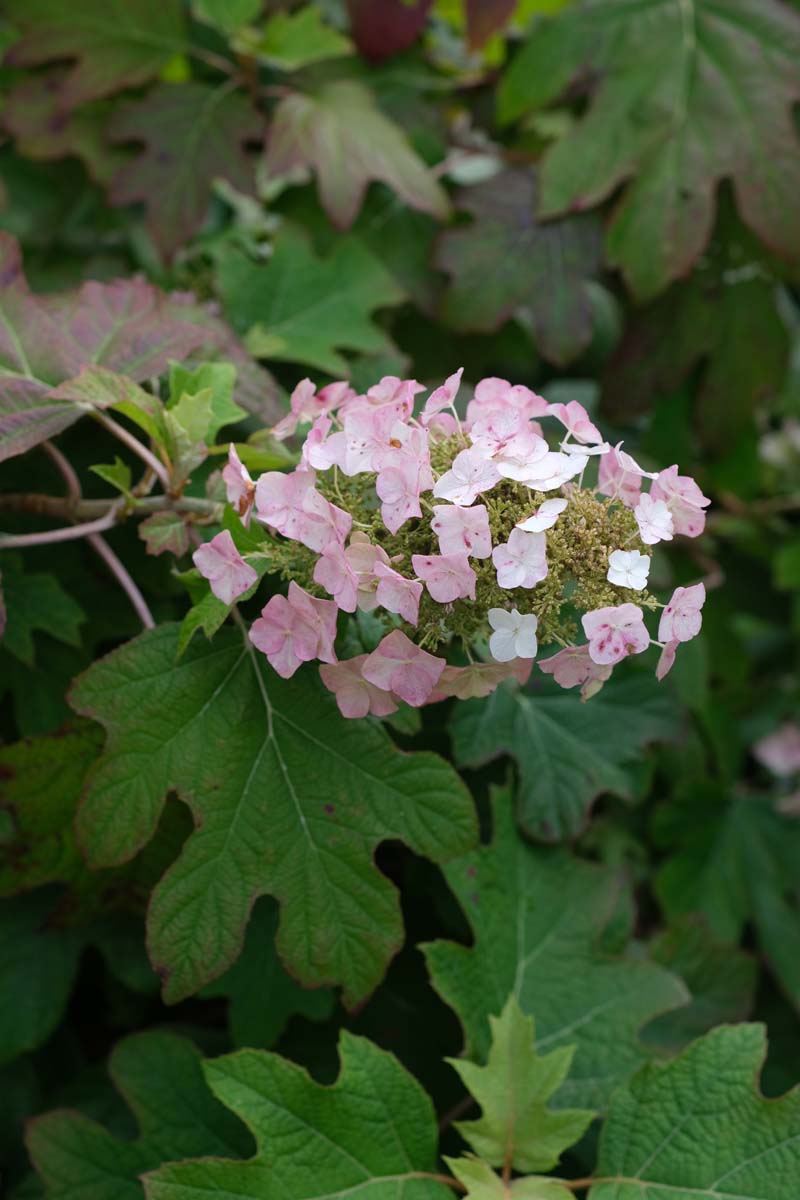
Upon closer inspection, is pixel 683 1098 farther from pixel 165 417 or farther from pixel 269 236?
pixel 269 236

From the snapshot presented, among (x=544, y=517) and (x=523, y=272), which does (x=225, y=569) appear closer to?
(x=544, y=517)

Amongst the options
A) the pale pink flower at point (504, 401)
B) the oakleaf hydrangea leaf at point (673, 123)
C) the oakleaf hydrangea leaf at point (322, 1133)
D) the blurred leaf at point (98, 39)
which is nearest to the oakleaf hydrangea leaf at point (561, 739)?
the oakleaf hydrangea leaf at point (322, 1133)

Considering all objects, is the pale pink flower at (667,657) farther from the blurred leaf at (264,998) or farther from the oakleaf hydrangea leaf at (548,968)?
the blurred leaf at (264,998)

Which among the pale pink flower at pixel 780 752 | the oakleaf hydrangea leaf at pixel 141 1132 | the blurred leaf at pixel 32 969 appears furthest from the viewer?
the pale pink flower at pixel 780 752

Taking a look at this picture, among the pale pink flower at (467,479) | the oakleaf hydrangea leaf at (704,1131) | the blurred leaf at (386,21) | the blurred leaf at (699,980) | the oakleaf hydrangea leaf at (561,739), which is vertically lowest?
the blurred leaf at (699,980)

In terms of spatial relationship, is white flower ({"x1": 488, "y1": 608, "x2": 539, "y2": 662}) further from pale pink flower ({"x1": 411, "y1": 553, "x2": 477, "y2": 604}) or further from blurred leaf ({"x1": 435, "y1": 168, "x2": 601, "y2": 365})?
blurred leaf ({"x1": 435, "y1": 168, "x2": 601, "y2": 365})

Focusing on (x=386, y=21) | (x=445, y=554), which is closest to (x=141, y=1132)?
(x=445, y=554)
